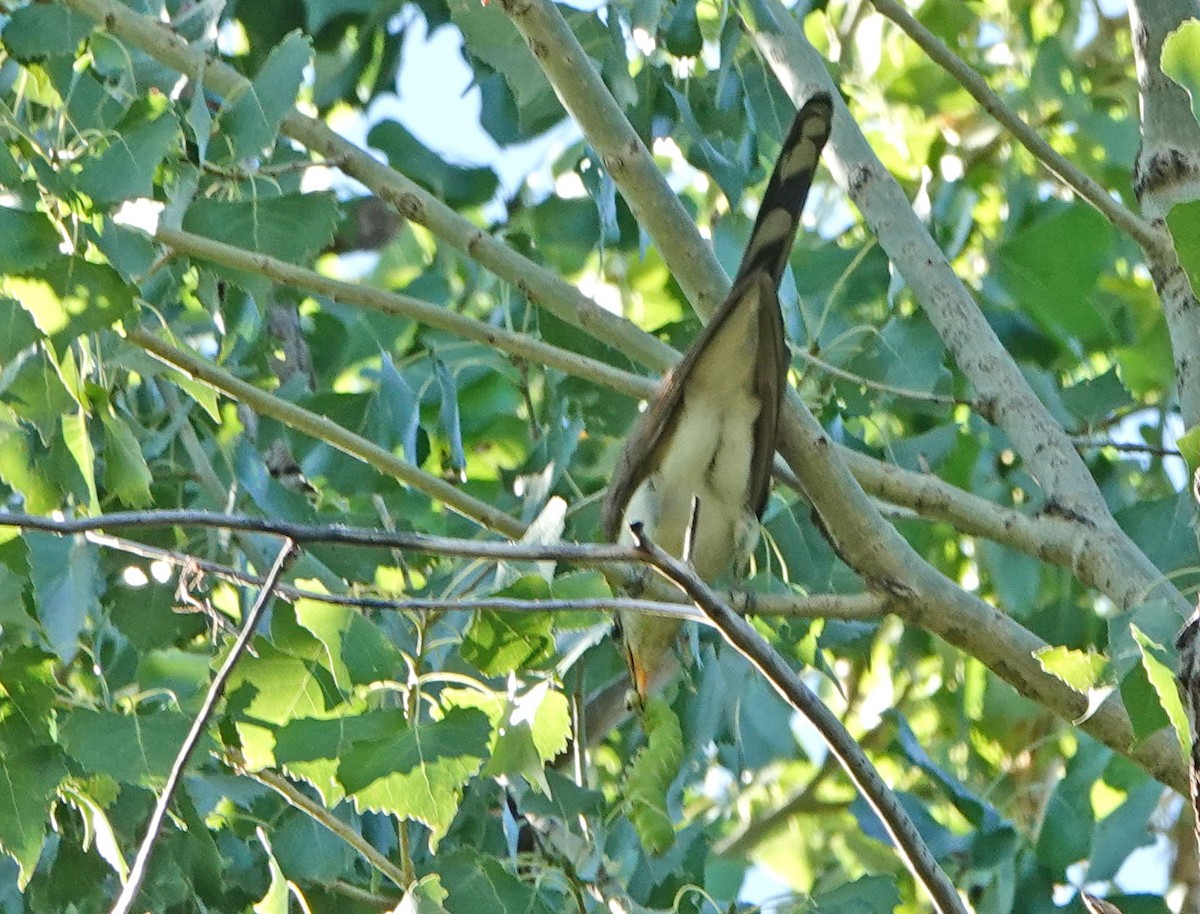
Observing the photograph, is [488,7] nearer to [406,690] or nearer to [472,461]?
[406,690]

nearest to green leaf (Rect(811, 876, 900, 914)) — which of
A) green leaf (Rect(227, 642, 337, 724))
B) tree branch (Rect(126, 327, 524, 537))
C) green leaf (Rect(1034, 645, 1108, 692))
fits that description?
tree branch (Rect(126, 327, 524, 537))

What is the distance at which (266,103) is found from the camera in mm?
2633

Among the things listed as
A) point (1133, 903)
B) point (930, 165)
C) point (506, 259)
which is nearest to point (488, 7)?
point (506, 259)

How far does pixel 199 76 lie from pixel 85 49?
634 millimetres

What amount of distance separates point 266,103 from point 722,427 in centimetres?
139

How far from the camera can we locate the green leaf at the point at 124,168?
2.41 meters

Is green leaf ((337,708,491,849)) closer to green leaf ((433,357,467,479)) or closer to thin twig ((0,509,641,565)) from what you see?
thin twig ((0,509,641,565))

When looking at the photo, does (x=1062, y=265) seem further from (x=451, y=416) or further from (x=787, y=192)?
(x=451, y=416)

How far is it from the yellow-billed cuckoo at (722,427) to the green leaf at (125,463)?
2.78ft

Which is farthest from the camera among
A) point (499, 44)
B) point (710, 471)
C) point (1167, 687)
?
point (710, 471)

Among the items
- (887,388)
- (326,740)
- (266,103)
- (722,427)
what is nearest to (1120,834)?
(887,388)

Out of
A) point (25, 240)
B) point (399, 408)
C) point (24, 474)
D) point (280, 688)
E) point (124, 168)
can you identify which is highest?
point (124, 168)

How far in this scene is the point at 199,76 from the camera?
2.69 m

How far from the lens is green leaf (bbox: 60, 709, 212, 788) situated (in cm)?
233
